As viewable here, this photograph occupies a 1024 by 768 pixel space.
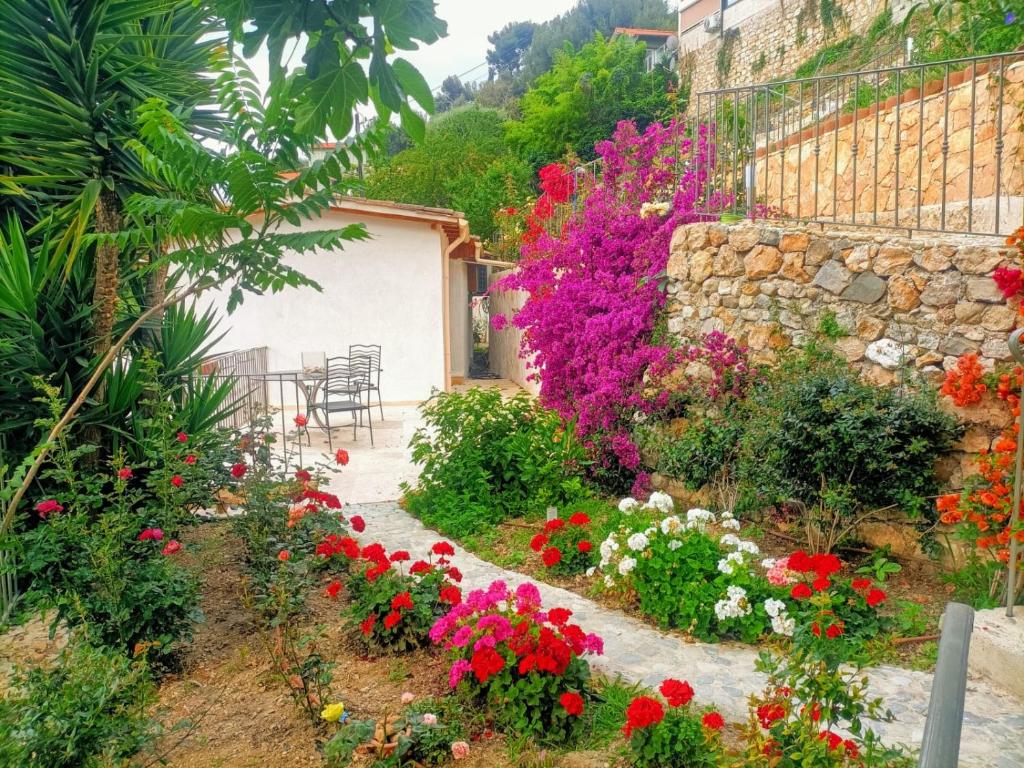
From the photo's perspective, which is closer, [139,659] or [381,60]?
[381,60]

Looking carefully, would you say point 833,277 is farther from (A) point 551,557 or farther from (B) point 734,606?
(A) point 551,557

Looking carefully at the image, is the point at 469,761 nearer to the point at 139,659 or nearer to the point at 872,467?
the point at 139,659

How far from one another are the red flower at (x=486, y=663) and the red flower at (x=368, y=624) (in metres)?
0.99

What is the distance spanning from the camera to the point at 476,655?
3059mm

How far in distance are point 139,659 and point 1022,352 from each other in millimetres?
4326

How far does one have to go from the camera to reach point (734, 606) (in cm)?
412

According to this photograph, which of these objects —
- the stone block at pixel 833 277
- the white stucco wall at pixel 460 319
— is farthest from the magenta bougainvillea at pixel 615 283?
the white stucco wall at pixel 460 319

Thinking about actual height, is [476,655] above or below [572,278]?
below

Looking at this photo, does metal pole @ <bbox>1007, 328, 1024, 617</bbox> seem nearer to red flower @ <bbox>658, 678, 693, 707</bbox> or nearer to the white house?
red flower @ <bbox>658, 678, 693, 707</bbox>

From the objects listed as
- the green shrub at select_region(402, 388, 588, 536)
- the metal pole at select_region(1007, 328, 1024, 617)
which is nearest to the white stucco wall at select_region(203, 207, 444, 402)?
the green shrub at select_region(402, 388, 588, 536)

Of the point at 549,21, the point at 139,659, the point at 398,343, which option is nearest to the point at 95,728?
the point at 139,659

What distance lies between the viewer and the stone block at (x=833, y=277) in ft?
18.2

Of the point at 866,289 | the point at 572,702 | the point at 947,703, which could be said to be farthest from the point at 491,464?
the point at 947,703

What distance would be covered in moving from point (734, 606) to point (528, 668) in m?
1.56
